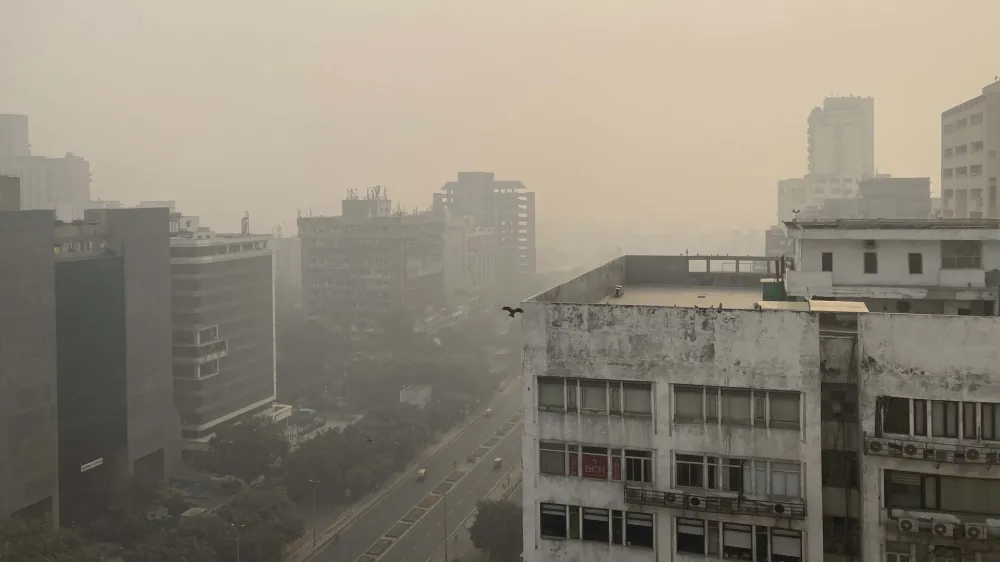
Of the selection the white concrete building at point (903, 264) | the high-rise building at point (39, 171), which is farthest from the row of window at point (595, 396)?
the high-rise building at point (39, 171)

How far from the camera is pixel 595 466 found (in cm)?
757

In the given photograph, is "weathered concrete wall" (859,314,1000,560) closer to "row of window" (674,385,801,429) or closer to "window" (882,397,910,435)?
"window" (882,397,910,435)

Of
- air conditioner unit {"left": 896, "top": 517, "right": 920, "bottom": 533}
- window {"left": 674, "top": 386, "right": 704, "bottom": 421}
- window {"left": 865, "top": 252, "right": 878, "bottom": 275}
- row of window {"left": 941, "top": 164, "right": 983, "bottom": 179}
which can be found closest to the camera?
air conditioner unit {"left": 896, "top": 517, "right": 920, "bottom": 533}

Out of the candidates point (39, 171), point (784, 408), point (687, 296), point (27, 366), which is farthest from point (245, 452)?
point (39, 171)

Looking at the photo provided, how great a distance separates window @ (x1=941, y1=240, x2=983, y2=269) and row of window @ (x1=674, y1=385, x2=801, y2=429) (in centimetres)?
524

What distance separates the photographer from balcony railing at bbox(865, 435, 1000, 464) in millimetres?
6625

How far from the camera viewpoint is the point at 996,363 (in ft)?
21.7

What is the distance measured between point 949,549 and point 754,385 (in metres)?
1.95

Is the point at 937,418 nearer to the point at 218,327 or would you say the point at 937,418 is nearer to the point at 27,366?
the point at 27,366

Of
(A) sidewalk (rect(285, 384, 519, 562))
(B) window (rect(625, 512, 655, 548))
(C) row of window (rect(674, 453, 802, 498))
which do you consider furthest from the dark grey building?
(C) row of window (rect(674, 453, 802, 498))

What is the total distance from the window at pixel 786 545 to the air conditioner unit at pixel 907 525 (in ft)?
2.53

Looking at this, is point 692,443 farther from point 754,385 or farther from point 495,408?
point 495,408

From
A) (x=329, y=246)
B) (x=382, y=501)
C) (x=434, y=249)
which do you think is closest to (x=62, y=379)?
(x=382, y=501)

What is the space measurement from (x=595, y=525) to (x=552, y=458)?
693 mm
